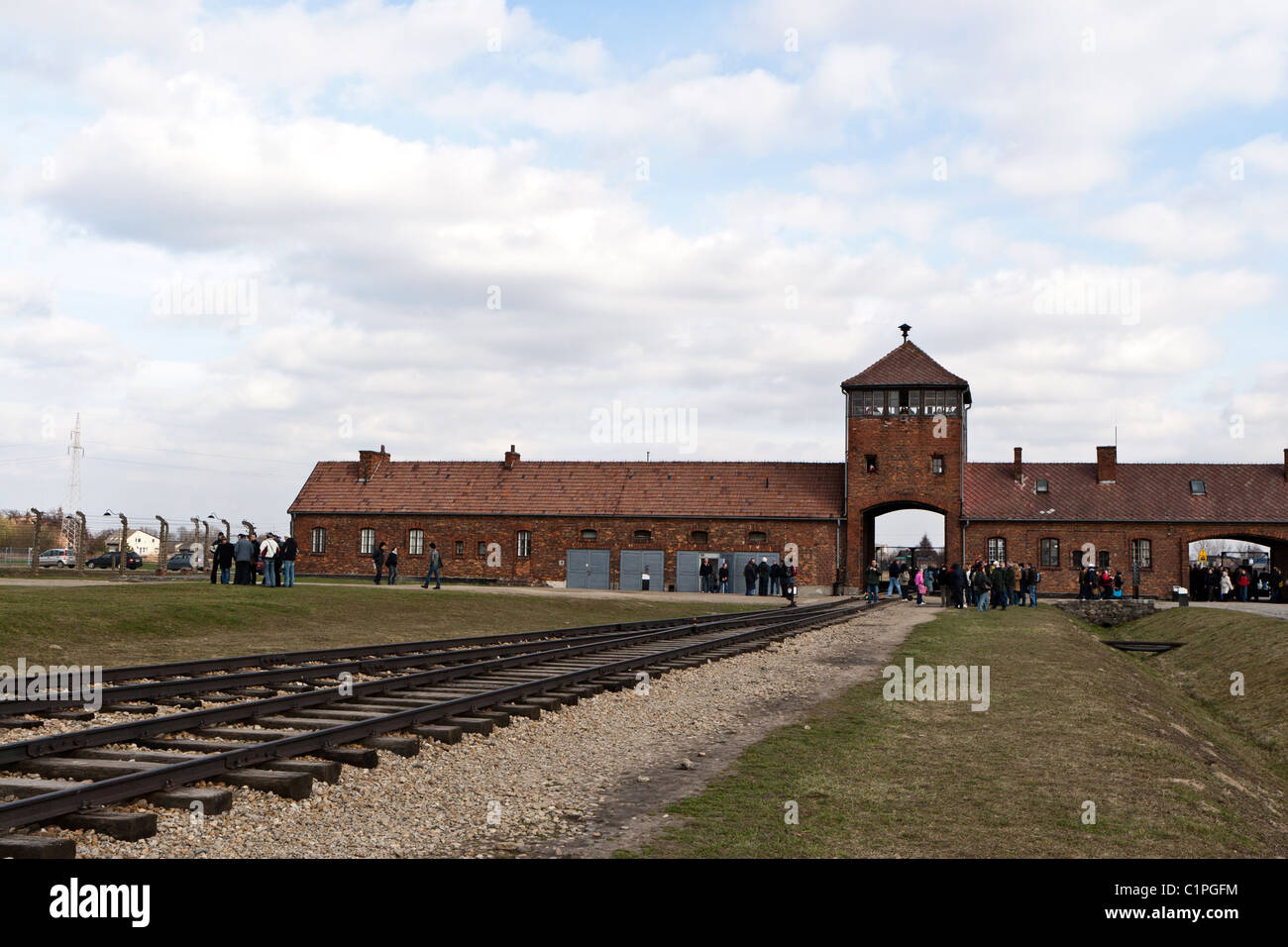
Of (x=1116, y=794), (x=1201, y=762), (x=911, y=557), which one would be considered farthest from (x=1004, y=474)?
(x=1116, y=794)

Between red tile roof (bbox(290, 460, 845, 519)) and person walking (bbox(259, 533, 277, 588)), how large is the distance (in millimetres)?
22612

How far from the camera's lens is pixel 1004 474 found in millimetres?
51531

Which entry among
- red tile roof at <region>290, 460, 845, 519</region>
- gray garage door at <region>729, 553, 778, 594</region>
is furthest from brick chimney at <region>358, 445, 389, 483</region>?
gray garage door at <region>729, 553, 778, 594</region>

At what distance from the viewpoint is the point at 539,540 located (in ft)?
167

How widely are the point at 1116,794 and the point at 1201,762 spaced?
11.3 feet

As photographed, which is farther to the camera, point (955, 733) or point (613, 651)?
point (613, 651)

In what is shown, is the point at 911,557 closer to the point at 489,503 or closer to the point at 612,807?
the point at 489,503

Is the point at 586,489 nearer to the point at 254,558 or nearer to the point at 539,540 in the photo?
the point at 539,540

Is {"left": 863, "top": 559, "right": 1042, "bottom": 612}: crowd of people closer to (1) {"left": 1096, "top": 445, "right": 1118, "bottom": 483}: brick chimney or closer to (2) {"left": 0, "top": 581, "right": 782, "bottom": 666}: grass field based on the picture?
(2) {"left": 0, "top": 581, "right": 782, "bottom": 666}: grass field

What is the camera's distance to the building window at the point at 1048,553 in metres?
48.4


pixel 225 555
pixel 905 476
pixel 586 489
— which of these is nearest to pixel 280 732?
pixel 225 555
